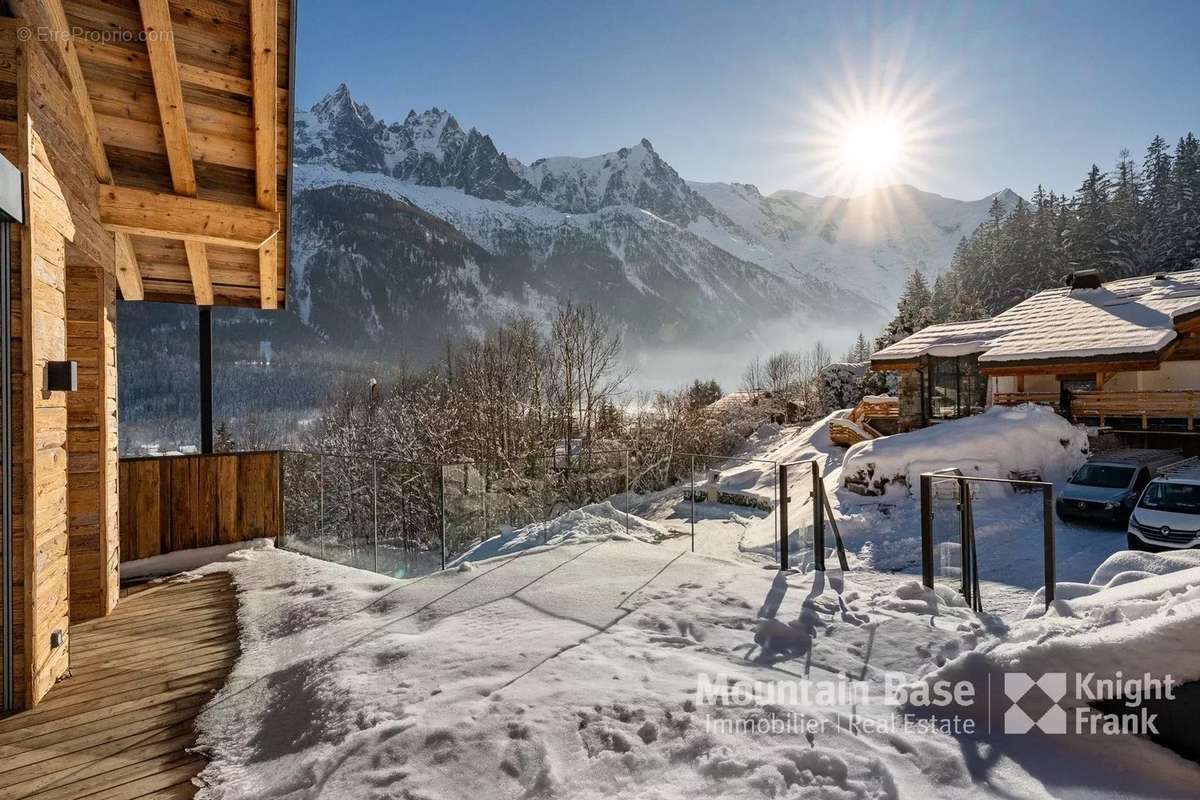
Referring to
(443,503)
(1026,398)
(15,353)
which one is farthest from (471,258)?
(15,353)

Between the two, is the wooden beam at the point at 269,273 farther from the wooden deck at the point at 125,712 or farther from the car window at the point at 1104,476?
the car window at the point at 1104,476

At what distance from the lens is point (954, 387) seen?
749 inches

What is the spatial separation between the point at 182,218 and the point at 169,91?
121cm

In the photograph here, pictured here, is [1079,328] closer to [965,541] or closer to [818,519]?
[818,519]

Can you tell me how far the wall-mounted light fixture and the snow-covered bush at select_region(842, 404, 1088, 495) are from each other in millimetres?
13188

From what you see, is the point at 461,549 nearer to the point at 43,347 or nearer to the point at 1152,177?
the point at 43,347

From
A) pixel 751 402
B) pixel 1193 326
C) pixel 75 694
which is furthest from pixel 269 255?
pixel 751 402

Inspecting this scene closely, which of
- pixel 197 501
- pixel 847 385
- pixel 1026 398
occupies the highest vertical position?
pixel 847 385

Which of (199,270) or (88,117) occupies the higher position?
(88,117)

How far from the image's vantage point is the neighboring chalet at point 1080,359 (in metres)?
14.4

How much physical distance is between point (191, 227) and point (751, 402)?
33.9 metres

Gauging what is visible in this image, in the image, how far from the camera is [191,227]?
5113mm

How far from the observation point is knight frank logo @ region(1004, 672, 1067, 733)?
8.05 ft

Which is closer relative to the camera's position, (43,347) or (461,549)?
(43,347)
